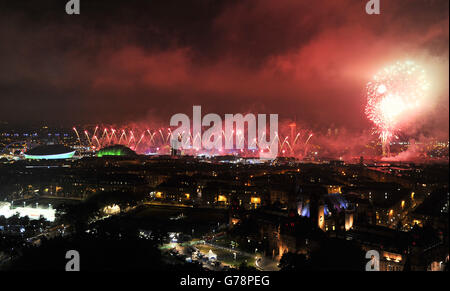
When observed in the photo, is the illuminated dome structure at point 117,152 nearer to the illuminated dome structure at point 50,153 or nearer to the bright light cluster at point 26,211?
the illuminated dome structure at point 50,153

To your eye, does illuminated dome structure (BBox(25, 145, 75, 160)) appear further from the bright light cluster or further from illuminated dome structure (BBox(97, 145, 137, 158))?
the bright light cluster

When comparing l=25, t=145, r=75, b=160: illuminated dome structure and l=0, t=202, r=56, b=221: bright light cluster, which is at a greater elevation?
l=25, t=145, r=75, b=160: illuminated dome structure

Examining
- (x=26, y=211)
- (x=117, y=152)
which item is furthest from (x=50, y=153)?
(x=26, y=211)

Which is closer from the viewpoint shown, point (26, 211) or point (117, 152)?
point (26, 211)

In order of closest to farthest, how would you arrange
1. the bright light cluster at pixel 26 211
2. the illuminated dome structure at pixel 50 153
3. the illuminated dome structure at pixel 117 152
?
the bright light cluster at pixel 26 211
the illuminated dome structure at pixel 50 153
the illuminated dome structure at pixel 117 152

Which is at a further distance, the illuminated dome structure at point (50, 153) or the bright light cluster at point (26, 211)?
the illuminated dome structure at point (50, 153)

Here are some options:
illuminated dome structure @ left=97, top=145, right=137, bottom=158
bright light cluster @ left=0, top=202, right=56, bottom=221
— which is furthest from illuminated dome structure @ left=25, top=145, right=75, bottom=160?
bright light cluster @ left=0, top=202, right=56, bottom=221

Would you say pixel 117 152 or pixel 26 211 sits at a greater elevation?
pixel 117 152

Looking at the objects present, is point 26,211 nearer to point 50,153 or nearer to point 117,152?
point 117,152

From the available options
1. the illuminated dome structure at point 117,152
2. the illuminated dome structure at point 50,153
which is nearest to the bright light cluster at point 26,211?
the illuminated dome structure at point 50,153
